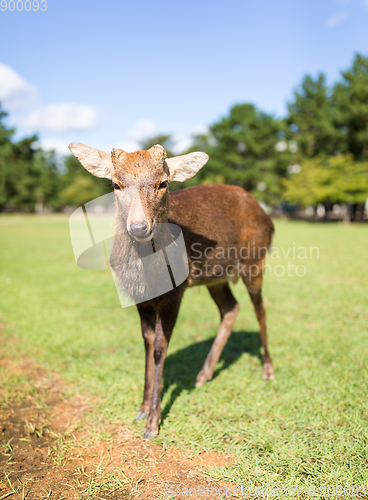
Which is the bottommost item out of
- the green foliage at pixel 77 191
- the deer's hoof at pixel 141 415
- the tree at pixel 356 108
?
the deer's hoof at pixel 141 415

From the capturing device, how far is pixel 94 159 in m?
2.73

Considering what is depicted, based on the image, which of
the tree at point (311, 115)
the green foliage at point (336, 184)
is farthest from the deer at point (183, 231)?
the tree at point (311, 115)

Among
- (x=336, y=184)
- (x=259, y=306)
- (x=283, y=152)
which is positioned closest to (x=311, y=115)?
(x=283, y=152)

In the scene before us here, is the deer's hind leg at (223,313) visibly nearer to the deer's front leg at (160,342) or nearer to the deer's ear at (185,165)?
the deer's front leg at (160,342)

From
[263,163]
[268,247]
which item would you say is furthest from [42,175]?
[268,247]

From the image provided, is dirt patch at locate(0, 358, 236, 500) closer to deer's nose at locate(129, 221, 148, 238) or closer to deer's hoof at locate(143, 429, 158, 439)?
deer's hoof at locate(143, 429, 158, 439)

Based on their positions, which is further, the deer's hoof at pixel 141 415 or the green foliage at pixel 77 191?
the green foliage at pixel 77 191

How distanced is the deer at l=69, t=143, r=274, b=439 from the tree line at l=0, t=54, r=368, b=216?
32115 millimetres

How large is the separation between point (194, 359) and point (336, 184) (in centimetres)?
3324

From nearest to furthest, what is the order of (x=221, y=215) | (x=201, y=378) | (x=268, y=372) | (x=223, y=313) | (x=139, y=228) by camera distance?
(x=139, y=228)
(x=221, y=215)
(x=201, y=378)
(x=268, y=372)
(x=223, y=313)

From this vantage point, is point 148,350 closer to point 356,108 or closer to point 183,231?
point 183,231

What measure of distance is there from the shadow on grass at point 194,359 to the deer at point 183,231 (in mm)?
229

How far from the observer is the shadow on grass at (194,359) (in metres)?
3.88

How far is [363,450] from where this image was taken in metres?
2.71
